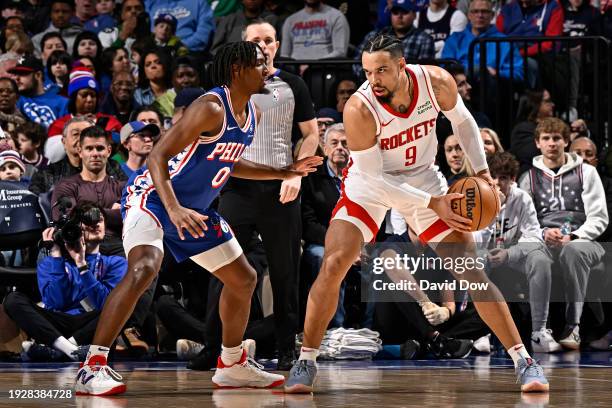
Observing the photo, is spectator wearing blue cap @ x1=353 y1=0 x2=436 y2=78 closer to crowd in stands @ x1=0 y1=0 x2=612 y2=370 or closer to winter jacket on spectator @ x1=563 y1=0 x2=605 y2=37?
crowd in stands @ x1=0 y1=0 x2=612 y2=370

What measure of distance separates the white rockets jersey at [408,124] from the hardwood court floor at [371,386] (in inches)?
44.5

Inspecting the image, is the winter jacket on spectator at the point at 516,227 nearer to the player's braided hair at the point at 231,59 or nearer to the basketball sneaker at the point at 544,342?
the basketball sneaker at the point at 544,342

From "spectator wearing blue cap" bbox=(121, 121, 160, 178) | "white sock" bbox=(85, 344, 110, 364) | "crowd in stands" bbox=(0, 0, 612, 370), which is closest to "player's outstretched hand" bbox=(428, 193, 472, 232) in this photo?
"crowd in stands" bbox=(0, 0, 612, 370)

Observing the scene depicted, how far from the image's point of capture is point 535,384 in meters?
5.35

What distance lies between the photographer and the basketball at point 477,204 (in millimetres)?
5527

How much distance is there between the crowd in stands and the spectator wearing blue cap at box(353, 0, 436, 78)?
0.07ft

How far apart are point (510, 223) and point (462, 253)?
2.85 metres

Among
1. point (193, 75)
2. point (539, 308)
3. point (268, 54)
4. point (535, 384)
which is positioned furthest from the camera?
point (193, 75)

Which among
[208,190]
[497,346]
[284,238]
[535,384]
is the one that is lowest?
[497,346]

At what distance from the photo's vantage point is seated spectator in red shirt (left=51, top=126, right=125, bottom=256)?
8195 millimetres

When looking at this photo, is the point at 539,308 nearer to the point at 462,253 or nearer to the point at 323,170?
the point at 323,170

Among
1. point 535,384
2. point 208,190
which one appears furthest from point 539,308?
point 208,190

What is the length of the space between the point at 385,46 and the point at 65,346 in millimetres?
3268

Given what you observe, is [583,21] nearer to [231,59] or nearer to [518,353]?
[518,353]
